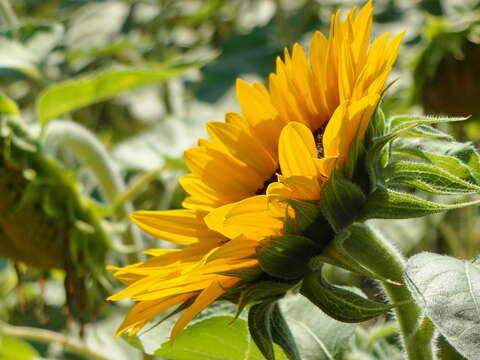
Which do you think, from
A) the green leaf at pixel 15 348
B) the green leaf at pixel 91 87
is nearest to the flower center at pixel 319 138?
the green leaf at pixel 91 87

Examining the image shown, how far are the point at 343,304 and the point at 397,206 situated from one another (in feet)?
0.24

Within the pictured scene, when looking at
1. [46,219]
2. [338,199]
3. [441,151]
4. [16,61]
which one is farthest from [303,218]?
[16,61]

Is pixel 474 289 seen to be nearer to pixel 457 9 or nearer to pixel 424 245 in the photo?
pixel 457 9

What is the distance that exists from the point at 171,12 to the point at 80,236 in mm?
1066

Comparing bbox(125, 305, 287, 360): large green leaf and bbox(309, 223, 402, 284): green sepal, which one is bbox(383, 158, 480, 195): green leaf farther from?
bbox(125, 305, 287, 360): large green leaf

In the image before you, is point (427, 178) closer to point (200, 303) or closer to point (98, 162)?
point (200, 303)

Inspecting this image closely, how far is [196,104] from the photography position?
1803mm

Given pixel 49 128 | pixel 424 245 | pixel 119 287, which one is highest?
pixel 49 128

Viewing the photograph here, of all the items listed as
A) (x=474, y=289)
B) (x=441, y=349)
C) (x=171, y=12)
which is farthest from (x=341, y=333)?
(x=171, y=12)

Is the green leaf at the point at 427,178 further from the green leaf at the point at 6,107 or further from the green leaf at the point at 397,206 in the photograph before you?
the green leaf at the point at 6,107

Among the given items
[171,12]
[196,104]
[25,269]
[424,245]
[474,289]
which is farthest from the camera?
[171,12]

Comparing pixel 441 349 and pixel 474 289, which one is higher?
pixel 474 289

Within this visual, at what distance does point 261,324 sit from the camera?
60cm

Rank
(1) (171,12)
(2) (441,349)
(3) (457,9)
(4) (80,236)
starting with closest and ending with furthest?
(2) (441,349) < (4) (80,236) < (3) (457,9) < (1) (171,12)
